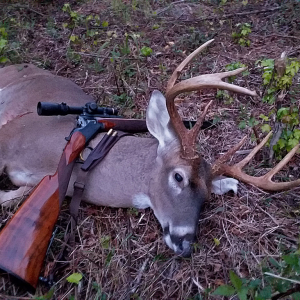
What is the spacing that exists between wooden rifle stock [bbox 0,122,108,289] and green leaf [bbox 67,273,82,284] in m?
0.24

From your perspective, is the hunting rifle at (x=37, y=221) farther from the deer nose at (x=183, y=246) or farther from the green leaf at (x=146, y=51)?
the green leaf at (x=146, y=51)

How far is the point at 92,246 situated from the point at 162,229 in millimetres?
628

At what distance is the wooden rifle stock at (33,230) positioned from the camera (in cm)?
307

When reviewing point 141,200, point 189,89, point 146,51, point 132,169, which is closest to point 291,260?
point 189,89

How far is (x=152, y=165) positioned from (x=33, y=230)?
127cm

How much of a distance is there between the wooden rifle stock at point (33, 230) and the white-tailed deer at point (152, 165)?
48 centimetres

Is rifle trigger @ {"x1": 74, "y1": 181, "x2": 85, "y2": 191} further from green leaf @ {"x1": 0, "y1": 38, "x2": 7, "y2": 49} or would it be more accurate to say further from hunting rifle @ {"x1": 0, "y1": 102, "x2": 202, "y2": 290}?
green leaf @ {"x1": 0, "y1": 38, "x2": 7, "y2": 49}

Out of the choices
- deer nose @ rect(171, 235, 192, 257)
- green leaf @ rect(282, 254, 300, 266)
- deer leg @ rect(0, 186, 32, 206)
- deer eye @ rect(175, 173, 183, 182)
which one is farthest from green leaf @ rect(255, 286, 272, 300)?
deer leg @ rect(0, 186, 32, 206)

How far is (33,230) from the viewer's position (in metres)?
3.23

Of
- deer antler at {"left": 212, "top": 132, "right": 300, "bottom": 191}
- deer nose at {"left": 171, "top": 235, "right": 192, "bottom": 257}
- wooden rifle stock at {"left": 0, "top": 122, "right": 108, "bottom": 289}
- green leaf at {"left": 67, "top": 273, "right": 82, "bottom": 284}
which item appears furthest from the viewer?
deer antler at {"left": 212, "top": 132, "right": 300, "bottom": 191}

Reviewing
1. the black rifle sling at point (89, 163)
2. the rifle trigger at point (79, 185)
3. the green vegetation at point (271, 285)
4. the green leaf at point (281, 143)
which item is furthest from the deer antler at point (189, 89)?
the green vegetation at point (271, 285)

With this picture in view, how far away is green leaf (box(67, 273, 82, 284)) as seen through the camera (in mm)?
3240

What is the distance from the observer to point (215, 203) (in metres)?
4.07

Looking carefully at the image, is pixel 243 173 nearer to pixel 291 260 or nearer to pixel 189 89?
pixel 189 89
